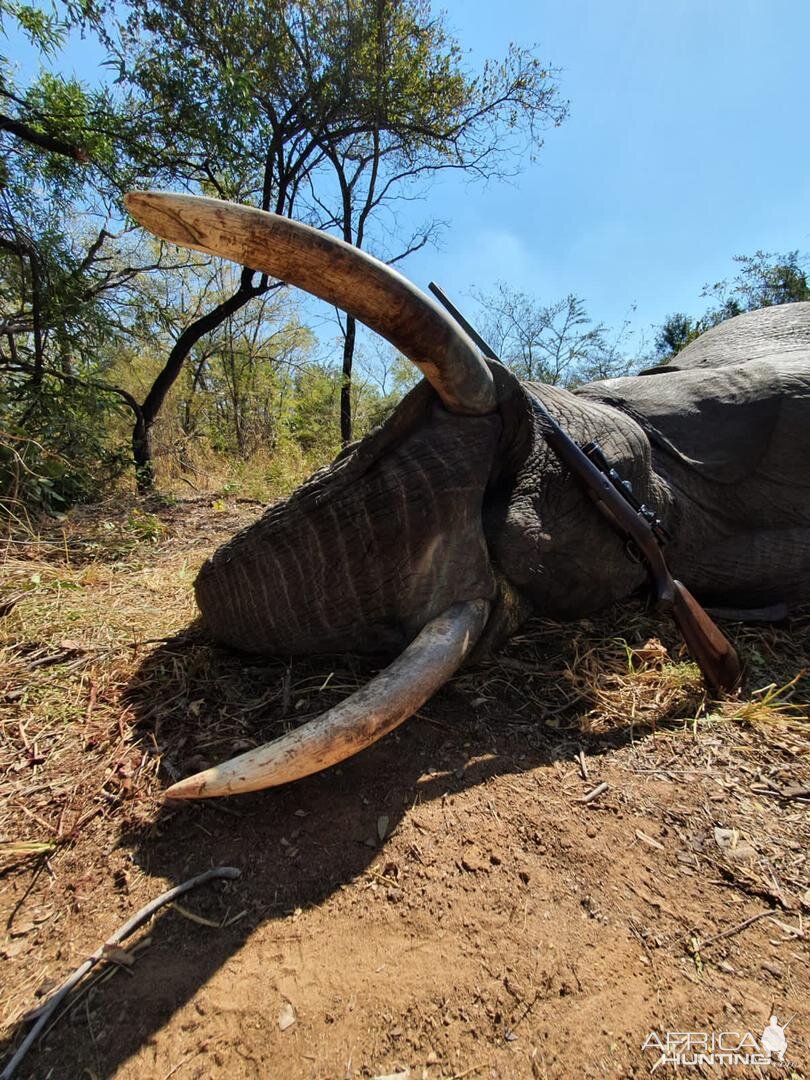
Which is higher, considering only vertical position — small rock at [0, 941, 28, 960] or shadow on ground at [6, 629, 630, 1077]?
shadow on ground at [6, 629, 630, 1077]

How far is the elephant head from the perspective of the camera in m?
1.70

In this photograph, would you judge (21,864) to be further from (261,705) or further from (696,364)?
(696,364)

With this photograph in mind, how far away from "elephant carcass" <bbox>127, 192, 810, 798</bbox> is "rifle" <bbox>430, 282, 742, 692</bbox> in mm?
73

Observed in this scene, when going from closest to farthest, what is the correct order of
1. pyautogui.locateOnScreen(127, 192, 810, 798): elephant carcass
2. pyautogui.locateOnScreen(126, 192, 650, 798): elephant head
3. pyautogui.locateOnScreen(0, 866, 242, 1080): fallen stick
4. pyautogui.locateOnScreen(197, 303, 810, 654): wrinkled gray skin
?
pyautogui.locateOnScreen(0, 866, 242, 1080): fallen stick, pyautogui.locateOnScreen(127, 192, 810, 798): elephant carcass, pyautogui.locateOnScreen(126, 192, 650, 798): elephant head, pyautogui.locateOnScreen(197, 303, 810, 654): wrinkled gray skin

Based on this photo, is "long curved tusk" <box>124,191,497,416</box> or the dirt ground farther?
"long curved tusk" <box>124,191,497,416</box>

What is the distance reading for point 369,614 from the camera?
1961 millimetres

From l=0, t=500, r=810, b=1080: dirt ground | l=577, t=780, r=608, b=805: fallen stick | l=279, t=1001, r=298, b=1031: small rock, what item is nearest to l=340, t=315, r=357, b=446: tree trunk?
l=0, t=500, r=810, b=1080: dirt ground

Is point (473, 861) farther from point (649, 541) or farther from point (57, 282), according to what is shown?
Answer: point (57, 282)

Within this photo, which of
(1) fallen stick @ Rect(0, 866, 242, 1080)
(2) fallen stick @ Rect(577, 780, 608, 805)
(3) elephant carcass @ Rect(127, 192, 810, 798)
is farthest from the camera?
(2) fallen stick @ Rect(577, 780, 608, 805)

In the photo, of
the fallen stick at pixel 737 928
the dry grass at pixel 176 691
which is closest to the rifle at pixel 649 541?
the dry grass at pixel 176 691

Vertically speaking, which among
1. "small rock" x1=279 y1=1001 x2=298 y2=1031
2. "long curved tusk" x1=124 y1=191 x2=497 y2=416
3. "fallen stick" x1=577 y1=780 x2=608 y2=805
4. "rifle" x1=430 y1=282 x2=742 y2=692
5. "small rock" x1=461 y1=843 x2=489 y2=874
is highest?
"long curved tusk" x1=124 y1=191 x2=497 y2=416

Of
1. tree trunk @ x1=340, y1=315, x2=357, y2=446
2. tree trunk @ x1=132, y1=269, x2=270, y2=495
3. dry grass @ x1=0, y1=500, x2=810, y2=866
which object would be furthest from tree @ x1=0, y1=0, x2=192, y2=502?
tree trunk @ x1=340, y1=315, x2=357, y2=446

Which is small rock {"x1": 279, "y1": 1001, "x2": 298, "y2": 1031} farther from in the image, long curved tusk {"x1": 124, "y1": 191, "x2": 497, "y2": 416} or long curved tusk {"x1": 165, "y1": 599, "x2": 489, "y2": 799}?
long curved tusk {"x1": 124, "y1": 191, "x2": 497, "y2": 416}

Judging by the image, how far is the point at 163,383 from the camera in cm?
678
